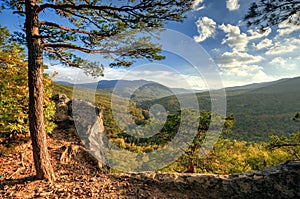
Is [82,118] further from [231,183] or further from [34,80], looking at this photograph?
[231,183]

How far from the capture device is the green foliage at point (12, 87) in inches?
193

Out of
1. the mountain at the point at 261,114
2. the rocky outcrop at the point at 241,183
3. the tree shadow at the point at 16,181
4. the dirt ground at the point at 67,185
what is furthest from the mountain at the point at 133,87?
the mountain at the point at 261,114

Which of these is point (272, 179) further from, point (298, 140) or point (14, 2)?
point (298, 140)

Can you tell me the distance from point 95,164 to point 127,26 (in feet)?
15.5

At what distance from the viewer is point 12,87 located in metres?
5.29

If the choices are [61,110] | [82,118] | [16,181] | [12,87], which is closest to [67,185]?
[16,181]

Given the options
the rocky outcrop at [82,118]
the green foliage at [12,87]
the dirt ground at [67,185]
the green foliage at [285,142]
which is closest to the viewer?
the dirt ground at [67,185]

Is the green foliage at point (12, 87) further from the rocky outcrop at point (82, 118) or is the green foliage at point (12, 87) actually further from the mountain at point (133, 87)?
the rocky outcrop at point (82, 118)

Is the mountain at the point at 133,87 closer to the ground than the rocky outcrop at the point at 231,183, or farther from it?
farther from it

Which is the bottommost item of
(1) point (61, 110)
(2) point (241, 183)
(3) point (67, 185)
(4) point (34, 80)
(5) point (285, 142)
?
(5) point (285, 142)

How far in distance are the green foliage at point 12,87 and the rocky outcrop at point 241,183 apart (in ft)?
13.4

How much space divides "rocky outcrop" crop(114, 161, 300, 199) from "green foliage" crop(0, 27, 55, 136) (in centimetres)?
407

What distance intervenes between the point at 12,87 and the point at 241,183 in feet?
22.4

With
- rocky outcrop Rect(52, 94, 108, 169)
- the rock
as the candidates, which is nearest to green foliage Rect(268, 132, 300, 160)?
rocky outcrop Rect(52, 94, 108, 169)
